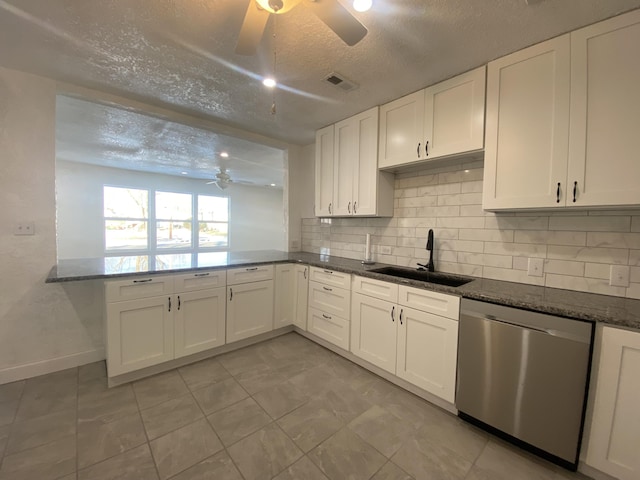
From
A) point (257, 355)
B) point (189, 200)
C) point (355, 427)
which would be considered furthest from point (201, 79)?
point (189, 200)

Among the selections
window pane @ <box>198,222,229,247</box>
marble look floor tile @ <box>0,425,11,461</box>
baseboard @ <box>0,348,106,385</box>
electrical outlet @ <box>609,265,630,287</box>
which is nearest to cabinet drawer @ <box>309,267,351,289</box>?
electrical outlet @ <box>609,265,630,287</box>

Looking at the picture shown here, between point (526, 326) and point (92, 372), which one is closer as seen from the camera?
point (526, 326)

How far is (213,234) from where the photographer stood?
741 cm

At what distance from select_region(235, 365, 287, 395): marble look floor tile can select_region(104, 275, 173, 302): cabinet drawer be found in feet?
3.14

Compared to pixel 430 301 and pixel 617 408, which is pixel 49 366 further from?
pixel 617 408

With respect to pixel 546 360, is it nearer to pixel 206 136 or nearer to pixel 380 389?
pixel 380 389

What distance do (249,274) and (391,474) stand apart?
1.93m

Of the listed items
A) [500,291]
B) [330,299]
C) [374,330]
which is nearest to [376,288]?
[374,330]

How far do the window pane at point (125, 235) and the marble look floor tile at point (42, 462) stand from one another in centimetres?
528

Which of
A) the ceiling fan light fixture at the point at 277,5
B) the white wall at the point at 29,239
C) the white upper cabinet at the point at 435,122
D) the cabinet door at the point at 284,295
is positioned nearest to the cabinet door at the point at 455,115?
the white upper cabinet at the point at 435,122

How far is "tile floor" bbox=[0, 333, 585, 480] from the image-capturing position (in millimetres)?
1377

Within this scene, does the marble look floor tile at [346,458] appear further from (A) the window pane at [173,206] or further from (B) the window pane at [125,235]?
(A) the window pane at [173,206]

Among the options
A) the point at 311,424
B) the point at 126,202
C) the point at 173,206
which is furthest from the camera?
the point at 173,206

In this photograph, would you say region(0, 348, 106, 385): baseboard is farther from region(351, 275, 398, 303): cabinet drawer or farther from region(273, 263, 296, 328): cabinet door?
region(351, 275, 398, 303): cabinet drawer
